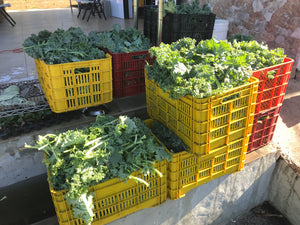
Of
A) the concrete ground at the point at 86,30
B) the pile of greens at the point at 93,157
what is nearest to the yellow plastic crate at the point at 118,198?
the pile of greens at the point at 93,157

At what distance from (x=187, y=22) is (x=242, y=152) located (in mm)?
2312

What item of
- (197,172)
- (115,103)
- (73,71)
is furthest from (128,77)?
(197,172)

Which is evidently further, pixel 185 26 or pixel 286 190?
pixel 185 26

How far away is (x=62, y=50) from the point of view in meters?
3.46

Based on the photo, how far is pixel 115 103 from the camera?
13.6 feet

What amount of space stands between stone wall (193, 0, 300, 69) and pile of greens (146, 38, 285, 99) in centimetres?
347

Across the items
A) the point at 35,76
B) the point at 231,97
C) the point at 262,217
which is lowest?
the point at 262,217

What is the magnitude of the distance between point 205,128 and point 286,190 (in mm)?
2326

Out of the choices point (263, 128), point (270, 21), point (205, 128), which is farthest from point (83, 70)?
point (270, 21)

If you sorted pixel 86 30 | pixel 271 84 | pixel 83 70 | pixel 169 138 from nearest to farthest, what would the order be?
1. pixel 169 138
2. pixel 271 84
3. pixel 83 70
4. pixel 86 30

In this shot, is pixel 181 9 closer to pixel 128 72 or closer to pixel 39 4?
pixel 128 72

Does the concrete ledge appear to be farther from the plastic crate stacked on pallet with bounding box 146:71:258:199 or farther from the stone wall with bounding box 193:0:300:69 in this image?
the stone wall with bounding box 193:0:300:69

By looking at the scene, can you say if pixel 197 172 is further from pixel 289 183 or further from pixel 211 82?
pixel 289 183

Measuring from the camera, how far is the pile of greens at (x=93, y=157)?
2119 millimetres
